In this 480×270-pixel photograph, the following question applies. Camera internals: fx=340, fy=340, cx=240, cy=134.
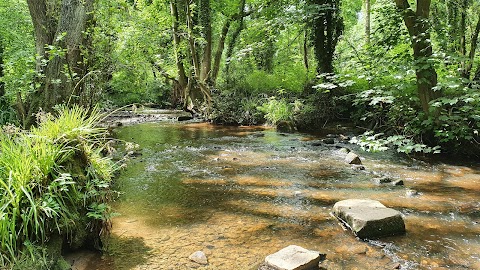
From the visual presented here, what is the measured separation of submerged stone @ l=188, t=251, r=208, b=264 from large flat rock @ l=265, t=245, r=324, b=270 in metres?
0.65

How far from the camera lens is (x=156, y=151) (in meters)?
9.14

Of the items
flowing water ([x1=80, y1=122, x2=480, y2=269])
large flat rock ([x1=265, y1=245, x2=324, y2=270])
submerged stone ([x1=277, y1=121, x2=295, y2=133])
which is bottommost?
flowing water ([x1=80, y1=122, x2=480, y2=269])

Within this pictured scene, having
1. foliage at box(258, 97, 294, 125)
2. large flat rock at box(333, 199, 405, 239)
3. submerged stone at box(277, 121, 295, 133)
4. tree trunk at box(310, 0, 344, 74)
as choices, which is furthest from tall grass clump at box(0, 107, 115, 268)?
tree trunk at box(310, 0, 344, 74)

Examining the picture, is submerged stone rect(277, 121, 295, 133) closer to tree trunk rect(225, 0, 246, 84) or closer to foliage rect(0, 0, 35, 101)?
tree trunk rect(225, 0, 246, 84)

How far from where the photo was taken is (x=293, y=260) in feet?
10.4

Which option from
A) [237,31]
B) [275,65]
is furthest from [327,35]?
[275,65]

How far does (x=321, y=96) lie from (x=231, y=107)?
4.01 meters

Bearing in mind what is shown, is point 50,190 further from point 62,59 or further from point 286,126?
point 286,126

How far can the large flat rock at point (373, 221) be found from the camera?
396 cm

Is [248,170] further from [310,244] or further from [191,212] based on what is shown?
[310,244]

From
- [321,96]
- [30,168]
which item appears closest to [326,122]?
[321,96]

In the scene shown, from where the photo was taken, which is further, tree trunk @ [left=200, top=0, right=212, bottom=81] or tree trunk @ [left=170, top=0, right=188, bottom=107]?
tree trunk @ [left=200, top=0, right=212, bottom=81]

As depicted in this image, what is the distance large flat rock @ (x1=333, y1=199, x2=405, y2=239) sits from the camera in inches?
156

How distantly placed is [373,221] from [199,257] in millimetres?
2054
